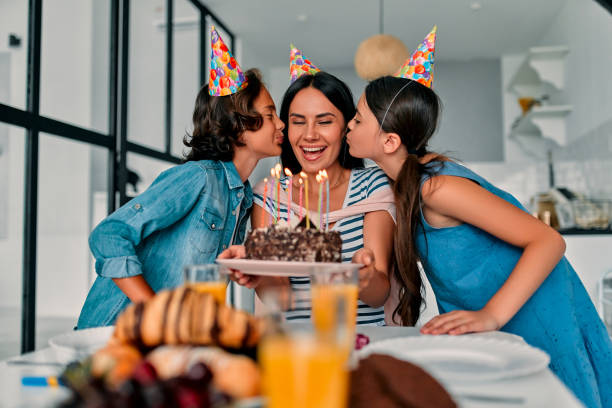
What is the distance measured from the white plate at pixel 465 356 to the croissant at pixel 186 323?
20 cm

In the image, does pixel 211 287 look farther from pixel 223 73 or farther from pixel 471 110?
pixel 471 110

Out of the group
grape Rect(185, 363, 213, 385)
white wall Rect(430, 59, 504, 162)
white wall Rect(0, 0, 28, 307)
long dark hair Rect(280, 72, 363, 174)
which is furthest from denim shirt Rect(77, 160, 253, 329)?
white wall Rect(430, 59, 504, 162)

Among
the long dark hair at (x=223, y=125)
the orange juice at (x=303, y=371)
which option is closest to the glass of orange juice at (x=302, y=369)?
the orange juice at (x=303, y=371)

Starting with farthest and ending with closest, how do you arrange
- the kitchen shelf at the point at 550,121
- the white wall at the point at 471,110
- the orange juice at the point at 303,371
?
the white wall at the point at 471,110 → the kitchen shelf at the point at 550,121 → the orange juice at the point at 303,371

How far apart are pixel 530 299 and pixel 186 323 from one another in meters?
0.99

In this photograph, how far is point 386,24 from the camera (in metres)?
4.36

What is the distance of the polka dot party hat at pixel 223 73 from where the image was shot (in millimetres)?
1621

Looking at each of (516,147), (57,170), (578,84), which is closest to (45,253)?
(57,170)

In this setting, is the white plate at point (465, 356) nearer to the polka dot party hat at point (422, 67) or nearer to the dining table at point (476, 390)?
the dining table at point (476, 390)

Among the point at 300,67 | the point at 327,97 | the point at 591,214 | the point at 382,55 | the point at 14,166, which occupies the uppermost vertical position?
the point at 382,55

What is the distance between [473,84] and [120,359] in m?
5.32

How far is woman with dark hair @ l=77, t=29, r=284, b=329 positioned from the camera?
4.24 feet

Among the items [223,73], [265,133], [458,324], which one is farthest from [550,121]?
[458,324]

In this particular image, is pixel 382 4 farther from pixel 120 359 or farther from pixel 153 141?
pixel 120 359
